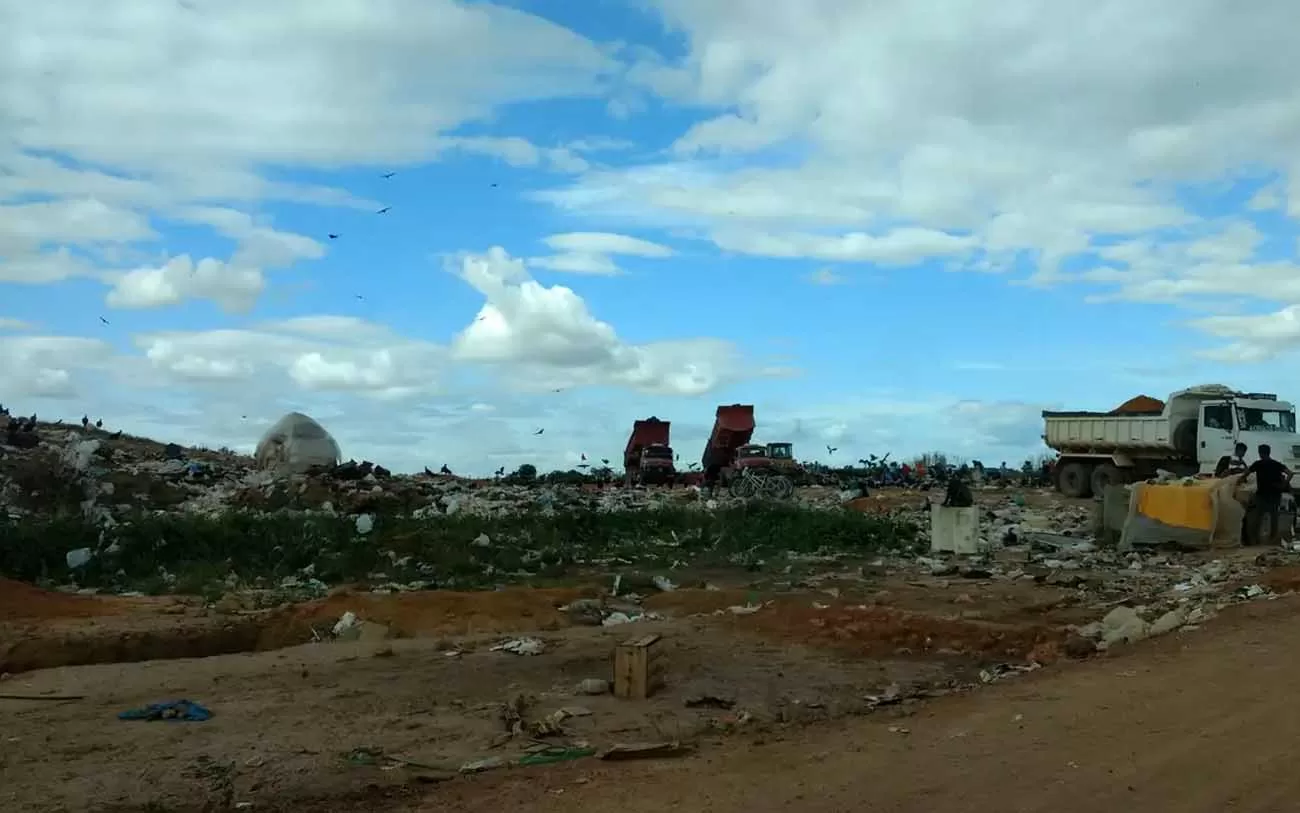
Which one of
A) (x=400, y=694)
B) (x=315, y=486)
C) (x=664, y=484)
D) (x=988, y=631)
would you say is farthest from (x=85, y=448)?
(x=664, y=484)

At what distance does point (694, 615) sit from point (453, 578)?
446 centimetres

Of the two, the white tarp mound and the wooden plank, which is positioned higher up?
the white tarp mound

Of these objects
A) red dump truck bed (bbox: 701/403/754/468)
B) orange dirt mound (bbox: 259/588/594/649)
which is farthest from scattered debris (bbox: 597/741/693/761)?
red dump truck bed (bbox: 701/403/754/468)

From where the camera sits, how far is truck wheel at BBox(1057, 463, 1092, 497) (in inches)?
1081

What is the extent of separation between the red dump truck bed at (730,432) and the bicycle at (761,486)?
3.83m

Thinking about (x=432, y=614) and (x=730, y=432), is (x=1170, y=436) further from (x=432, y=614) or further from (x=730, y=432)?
(x=432, y=614)

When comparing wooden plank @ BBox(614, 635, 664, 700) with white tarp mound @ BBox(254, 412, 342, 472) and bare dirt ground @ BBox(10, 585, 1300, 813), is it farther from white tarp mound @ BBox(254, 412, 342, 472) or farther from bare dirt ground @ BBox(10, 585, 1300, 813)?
white tarp mound @ BBox(254, 412, 342, 472)

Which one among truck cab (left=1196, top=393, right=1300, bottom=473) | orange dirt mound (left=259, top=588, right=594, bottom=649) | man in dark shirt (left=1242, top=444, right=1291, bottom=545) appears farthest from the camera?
truck cab (left=1196, top=393, right=1300, bottom=473)

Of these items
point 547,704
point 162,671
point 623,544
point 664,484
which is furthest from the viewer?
point 664,484

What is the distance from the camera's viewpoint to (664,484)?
35719mm

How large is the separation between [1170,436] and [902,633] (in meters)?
18.9

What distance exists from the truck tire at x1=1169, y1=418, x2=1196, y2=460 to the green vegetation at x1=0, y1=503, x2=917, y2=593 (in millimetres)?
10633

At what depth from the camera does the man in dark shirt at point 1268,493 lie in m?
15.4

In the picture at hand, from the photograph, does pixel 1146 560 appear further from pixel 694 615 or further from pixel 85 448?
pixel 85 448
